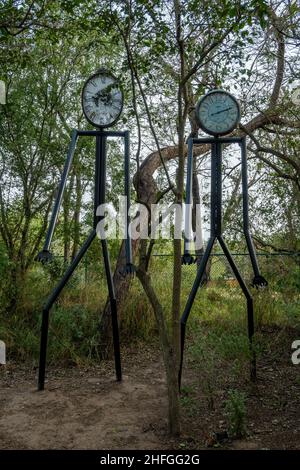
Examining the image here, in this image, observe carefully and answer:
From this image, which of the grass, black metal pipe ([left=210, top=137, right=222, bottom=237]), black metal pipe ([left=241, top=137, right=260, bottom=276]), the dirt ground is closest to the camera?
Result: the dirt ground

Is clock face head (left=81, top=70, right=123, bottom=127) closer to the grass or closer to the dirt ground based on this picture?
the grass

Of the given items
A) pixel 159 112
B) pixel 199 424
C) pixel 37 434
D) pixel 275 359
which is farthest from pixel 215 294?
pixel 37 434

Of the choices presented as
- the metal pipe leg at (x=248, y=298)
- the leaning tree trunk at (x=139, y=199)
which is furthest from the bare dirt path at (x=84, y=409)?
the metal pipe leg at (x=248, y=298)

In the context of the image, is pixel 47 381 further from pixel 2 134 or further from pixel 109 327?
pixel 2 134

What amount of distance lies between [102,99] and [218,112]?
1.04m

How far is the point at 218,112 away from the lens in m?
4.13

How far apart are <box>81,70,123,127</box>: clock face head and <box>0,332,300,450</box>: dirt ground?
8.16 ft

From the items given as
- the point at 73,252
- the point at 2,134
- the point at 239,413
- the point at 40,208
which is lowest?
the point at 239,413

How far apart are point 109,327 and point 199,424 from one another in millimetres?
2234

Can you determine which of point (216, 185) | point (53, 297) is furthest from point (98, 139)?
point (53, 297)

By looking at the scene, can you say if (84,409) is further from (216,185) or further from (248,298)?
(216,185)

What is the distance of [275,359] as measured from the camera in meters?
5.48

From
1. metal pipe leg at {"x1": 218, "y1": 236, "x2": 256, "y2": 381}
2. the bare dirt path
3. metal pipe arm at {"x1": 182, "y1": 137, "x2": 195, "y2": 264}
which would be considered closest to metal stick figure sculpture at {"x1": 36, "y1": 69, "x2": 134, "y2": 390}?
the bare dirt path

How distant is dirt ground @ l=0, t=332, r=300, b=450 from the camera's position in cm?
338
